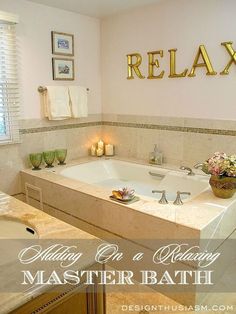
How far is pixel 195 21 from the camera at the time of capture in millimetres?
2719

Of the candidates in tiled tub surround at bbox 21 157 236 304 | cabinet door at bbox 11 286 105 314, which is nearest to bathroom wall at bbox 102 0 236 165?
tiled tub surround at bbox 21 157 236 304

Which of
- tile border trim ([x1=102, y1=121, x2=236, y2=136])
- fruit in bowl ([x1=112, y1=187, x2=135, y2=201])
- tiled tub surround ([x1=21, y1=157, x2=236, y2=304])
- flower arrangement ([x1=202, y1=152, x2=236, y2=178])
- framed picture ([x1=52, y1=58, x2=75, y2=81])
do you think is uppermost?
framed picture ([x1=52, y1=58, x2=75, y2=81])

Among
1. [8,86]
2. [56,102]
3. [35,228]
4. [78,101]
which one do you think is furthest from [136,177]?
[35,228]

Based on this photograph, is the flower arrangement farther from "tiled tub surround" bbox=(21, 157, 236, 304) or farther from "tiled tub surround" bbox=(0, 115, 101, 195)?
"tiled tub surround" bbox=(0, 115, 101, 195)

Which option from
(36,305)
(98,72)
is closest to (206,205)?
(36,305)

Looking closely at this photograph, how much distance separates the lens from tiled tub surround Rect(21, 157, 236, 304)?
1.83 metres

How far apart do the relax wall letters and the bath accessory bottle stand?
32.3 inches

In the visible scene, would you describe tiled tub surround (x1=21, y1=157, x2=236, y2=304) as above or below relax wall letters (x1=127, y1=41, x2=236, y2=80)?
below

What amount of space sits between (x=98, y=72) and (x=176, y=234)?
98.2 inches

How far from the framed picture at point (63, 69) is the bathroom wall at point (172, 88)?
19.8 inches

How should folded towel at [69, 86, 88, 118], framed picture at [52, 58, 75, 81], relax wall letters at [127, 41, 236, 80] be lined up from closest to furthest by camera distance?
relax wall letters at [127, 41, 236, 80]
framed picture at [52, 58, 75, 81]
folded towel at [69, 86, 88, 118]

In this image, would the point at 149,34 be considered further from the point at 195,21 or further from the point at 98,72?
the point at 98,72

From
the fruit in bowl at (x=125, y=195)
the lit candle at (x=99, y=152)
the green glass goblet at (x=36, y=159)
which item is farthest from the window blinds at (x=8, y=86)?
the fruit in bowl at (x=125, y=195)

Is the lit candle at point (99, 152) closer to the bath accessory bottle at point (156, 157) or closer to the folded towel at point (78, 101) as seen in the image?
the folded towel at point (78, 101)
